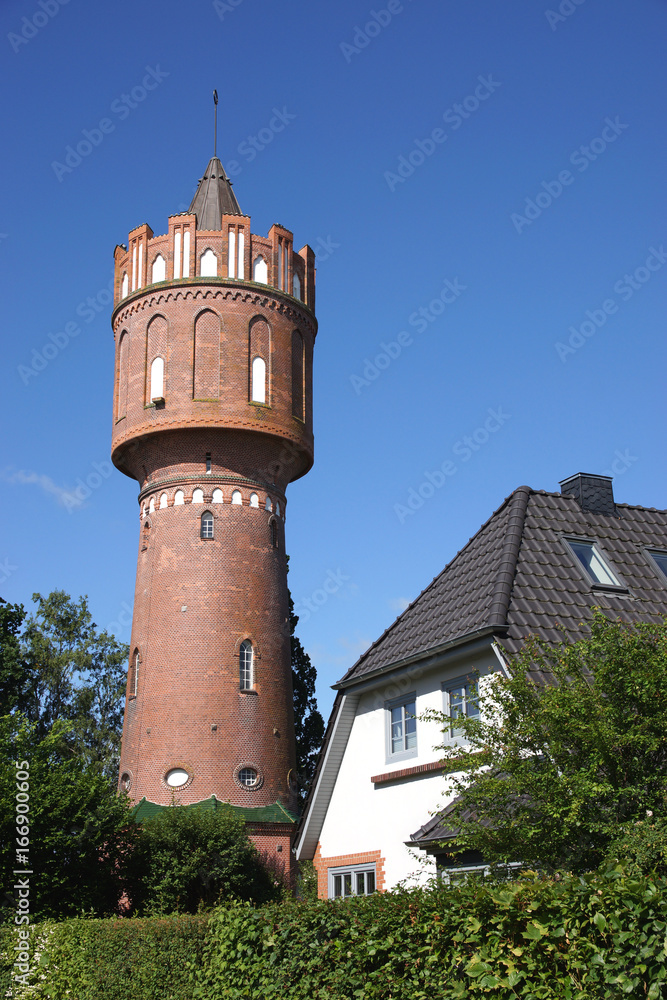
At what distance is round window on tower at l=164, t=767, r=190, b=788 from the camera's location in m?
30.3

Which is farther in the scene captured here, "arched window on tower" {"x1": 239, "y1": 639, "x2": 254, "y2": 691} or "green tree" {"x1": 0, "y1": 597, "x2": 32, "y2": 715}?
"green tree" {"x1": 0, "y1": 597, "x2": 32, "y2": 715}

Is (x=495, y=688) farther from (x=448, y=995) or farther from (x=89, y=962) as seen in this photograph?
(x=89, y=962)

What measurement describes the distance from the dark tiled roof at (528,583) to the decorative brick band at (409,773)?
1.62 m

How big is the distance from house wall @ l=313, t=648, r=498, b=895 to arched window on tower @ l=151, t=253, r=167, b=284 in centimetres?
2001

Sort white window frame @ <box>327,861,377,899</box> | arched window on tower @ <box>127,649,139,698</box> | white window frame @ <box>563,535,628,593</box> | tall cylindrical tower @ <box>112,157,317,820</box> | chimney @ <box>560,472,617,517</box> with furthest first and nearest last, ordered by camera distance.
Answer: arched window on tower @ <box>127,649,139,698</box> → tall cylindrical tower @ <box>112,157,317,820</box> → chimney @ <box>560,472,617,517</box> → white window frame @ <box>327,861,377,899</box> → white window frame @ <box>563,535,628,593</box>

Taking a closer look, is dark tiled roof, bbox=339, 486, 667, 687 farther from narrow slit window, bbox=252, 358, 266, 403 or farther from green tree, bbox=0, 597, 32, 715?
green tree, bbox=0, 597, 32, 715

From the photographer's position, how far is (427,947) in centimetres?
694

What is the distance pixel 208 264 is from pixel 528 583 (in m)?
21.7

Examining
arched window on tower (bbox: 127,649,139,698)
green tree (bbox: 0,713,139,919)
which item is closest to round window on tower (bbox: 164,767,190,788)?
arched window on tower (bbox: 127,649,139,698)

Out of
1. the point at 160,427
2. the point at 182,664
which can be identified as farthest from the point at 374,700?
the point at 160,427

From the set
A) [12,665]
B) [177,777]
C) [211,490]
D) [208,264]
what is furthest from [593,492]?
[12,665]

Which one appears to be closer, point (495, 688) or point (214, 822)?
point (495, 688)

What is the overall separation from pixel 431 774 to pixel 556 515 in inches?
193

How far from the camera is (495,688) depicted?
10.0 m
